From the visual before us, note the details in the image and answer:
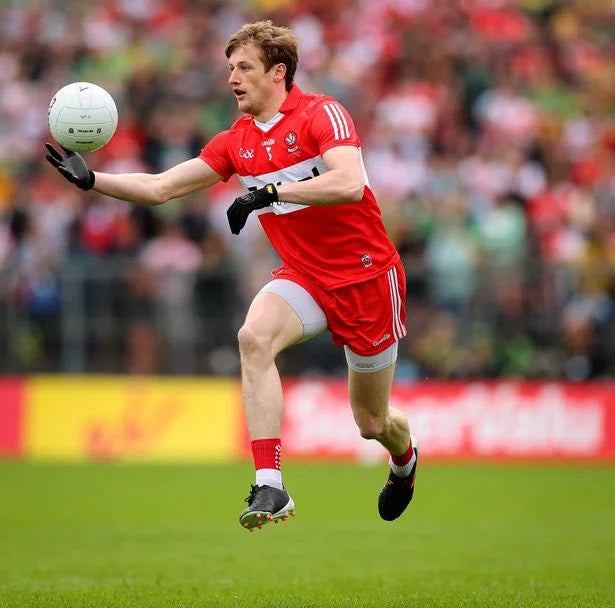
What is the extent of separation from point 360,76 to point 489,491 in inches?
292

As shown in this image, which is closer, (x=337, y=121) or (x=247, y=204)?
(x=247, y=204)

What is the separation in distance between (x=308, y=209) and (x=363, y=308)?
72 centimetres

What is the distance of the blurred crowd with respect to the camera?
56.2ft

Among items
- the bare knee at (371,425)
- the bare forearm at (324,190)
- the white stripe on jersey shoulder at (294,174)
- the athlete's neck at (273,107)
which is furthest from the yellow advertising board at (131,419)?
the bare forearm at (324,190)

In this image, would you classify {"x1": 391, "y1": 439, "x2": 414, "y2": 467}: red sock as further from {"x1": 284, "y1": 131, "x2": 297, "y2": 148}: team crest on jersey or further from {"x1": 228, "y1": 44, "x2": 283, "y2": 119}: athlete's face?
{"x1": 228, "y1": 44, "x2": 283, "y2": 119}: athlete's face

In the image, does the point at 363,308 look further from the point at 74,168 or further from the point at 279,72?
the point at 74,168

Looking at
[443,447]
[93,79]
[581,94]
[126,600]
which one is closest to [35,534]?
[126,600]

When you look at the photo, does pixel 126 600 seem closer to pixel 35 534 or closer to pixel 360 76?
pixel 35 534

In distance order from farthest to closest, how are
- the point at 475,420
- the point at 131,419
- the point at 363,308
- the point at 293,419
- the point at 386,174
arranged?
1. the point at 386,174
2. the point at 131,419
3. the point at 293,419
4. the point at 475,420
5. the point at 363,308

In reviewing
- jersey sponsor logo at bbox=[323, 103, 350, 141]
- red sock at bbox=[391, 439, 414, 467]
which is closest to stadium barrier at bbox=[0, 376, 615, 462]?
red sock at bbox=[391, 439, 414, 467]

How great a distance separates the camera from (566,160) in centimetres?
1900

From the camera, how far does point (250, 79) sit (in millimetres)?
8094

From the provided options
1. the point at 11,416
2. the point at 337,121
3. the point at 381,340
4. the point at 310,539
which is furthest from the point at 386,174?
the point at 337,121

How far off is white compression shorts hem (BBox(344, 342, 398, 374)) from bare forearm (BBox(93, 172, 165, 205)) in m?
1.56
